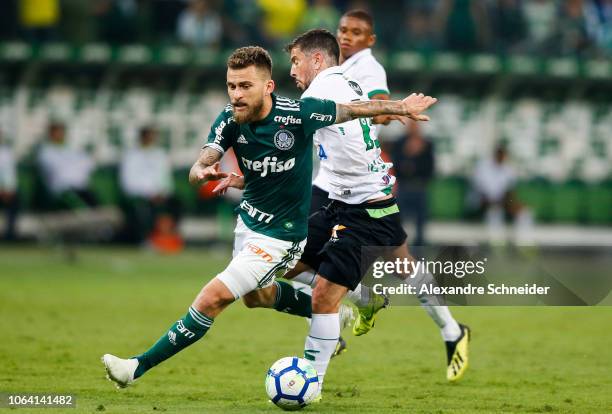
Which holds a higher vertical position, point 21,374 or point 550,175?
point 21,374

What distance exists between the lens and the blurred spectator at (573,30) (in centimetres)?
2423

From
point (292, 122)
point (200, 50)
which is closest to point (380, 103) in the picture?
point (292, 122)

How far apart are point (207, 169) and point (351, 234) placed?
1.76 m

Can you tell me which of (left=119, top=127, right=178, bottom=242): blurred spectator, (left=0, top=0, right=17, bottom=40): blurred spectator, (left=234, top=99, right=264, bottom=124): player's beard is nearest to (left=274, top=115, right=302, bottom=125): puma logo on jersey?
(left=234, top=99, right=264, bottom=124): player's beard

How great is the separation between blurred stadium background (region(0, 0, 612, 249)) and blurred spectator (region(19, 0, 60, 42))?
35 mm

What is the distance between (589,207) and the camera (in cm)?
2441

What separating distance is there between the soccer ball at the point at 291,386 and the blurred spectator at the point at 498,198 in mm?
14630

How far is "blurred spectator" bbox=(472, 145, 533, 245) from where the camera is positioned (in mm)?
22234

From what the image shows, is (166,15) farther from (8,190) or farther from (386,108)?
(386,108)

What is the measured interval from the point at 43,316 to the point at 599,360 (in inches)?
235

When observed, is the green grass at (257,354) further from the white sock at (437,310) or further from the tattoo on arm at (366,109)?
the tattoo on arm at (366,109)

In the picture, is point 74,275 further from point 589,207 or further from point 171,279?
point 589,207

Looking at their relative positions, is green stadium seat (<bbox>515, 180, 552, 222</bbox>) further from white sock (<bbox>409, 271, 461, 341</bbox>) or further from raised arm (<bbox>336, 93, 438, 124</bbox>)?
raised arm (<bbox>336, 93, 438, 124</bbox>)

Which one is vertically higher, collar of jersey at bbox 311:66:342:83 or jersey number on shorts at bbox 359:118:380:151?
collar of jersey at bbox 311:66:342:83
